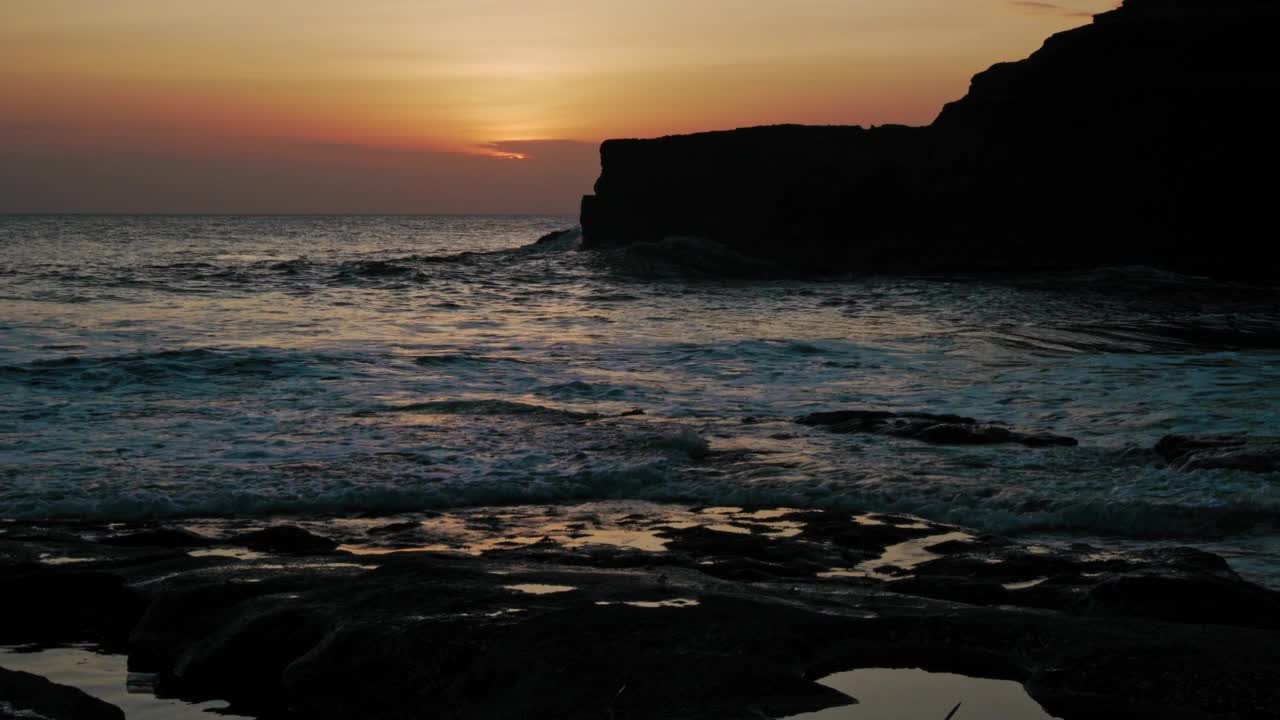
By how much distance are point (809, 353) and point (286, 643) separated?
45.7 ft

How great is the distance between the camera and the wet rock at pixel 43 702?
11.3ft

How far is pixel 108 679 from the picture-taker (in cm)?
435

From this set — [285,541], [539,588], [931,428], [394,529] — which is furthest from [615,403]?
[539,588]

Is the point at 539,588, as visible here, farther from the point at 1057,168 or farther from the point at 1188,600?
the point at 1057,168

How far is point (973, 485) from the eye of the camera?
8.15m

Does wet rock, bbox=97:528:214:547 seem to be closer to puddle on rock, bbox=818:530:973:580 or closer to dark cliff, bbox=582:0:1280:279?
puddle on rock, bbox=818:530:973:580

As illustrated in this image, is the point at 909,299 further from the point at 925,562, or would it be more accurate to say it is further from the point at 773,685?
the point at 773,685

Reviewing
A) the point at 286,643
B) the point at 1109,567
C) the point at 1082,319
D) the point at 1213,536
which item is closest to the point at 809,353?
the point at 1082,319

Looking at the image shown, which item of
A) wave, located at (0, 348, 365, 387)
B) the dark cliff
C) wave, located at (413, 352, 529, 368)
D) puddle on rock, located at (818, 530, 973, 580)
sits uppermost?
the dark cliff

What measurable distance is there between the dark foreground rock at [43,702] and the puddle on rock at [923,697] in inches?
88.7

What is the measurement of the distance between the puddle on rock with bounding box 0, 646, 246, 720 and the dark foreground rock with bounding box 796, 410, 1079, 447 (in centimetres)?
708

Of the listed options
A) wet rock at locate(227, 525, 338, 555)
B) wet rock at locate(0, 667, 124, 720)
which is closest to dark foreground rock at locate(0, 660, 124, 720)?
wet rock at locate(0, 667, 124, 720)

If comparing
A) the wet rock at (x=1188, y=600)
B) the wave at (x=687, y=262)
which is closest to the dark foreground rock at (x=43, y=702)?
the wet rock at (x=1188, y=600)

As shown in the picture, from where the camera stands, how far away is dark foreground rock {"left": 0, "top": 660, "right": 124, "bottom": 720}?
11.3 ft
